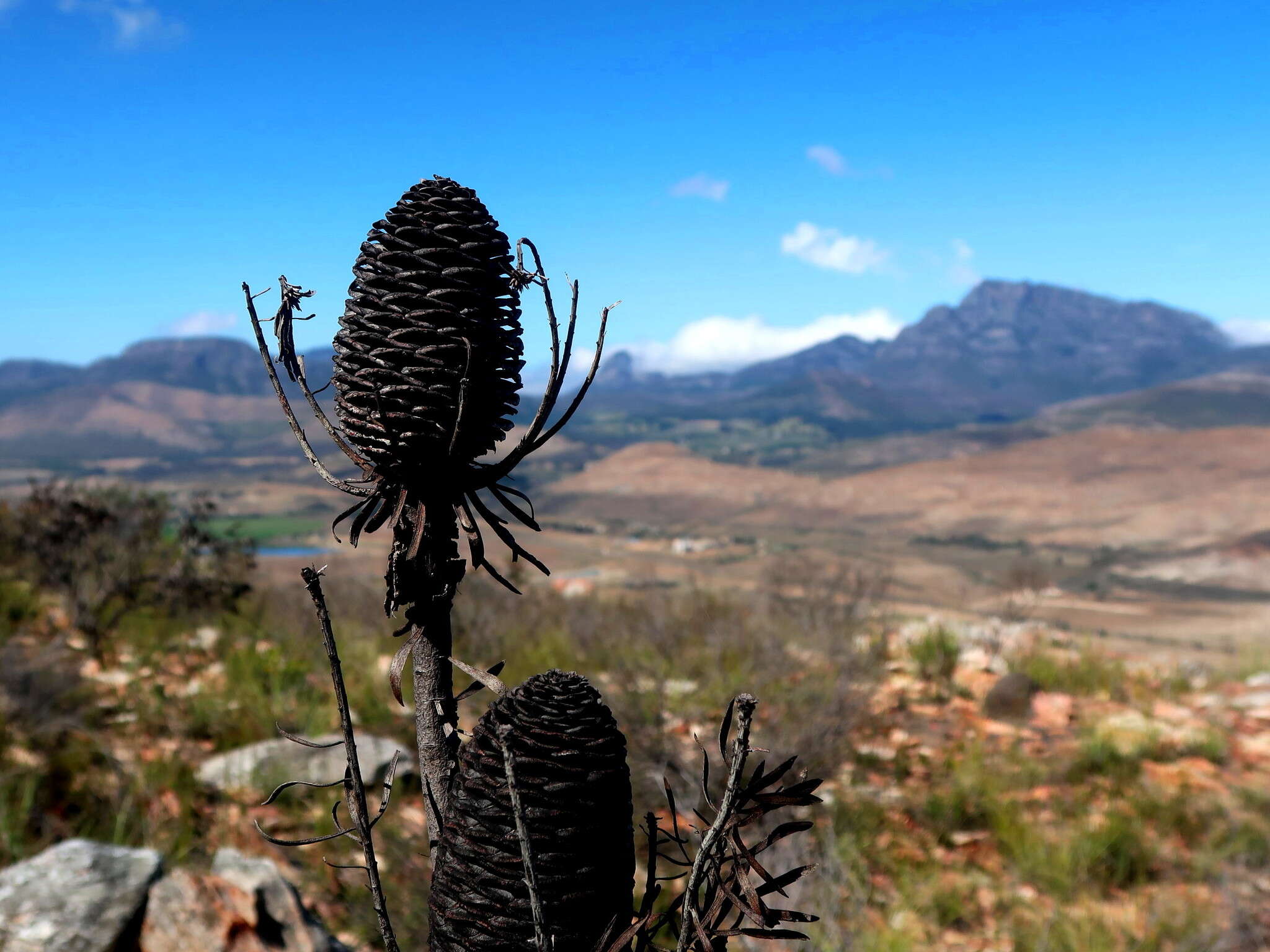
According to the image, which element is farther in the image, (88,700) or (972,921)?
(88,700)

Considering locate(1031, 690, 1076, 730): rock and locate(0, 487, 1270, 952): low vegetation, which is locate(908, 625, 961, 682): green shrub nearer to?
locate(0, 487, 1270, 952): low vegetation

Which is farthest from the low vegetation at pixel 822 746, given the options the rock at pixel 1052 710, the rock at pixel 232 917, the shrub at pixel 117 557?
the rock at pixel 232 917

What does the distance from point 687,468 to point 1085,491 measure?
51273 mm

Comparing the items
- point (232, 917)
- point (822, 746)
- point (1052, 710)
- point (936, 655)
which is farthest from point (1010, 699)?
point (232, 917)

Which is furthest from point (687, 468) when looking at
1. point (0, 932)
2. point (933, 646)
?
point (0, 932)

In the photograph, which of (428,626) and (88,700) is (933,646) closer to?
(88,700)

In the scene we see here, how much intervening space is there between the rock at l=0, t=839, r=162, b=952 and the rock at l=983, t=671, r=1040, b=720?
838 centimetres

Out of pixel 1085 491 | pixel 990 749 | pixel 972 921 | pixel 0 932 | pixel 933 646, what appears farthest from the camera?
pixel 1085 491

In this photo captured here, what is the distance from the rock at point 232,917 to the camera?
130 inches

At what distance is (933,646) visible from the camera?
11.2m

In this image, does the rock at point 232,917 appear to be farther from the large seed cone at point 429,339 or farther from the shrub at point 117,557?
the shrub at point 117,557

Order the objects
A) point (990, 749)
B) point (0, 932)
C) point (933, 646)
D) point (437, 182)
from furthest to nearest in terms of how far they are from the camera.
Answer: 1. point (933, 646)
2. point (990, 749)
3. point (0, 932)
4. point (437, 182)

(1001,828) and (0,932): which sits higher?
(0,932)

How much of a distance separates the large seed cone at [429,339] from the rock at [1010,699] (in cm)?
977
